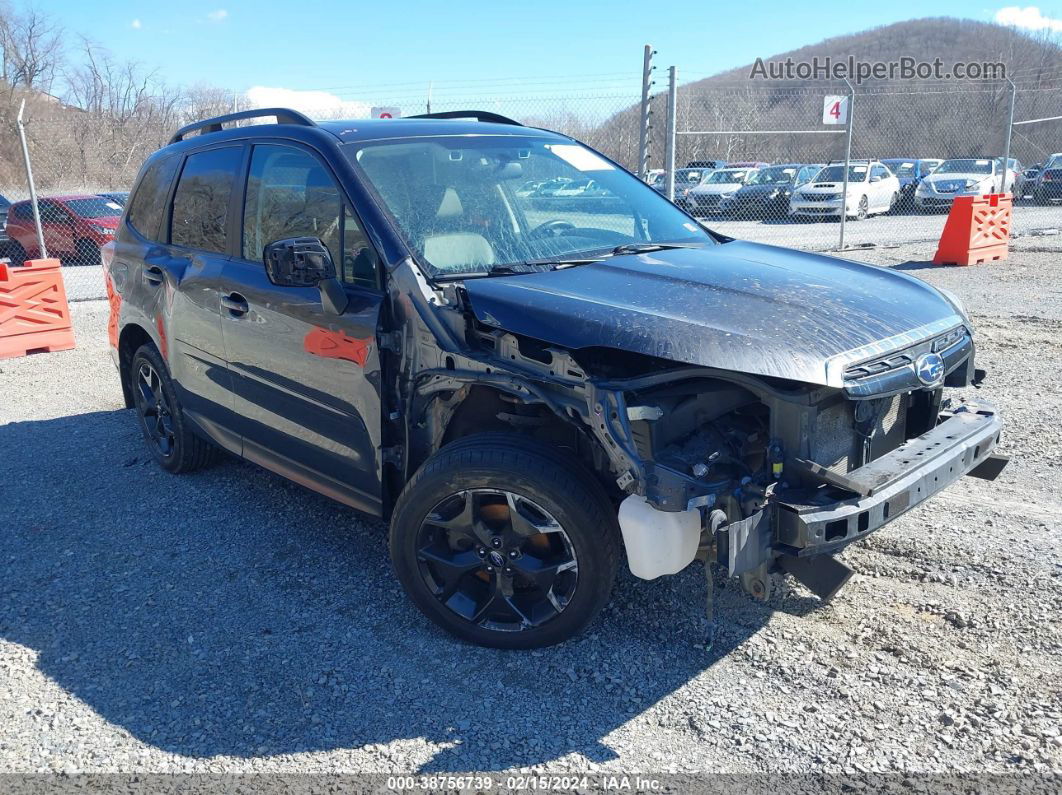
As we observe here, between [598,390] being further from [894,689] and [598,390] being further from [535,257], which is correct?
[894,689]

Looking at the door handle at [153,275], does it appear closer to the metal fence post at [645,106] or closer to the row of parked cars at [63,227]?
the metal fence post at [645,106]

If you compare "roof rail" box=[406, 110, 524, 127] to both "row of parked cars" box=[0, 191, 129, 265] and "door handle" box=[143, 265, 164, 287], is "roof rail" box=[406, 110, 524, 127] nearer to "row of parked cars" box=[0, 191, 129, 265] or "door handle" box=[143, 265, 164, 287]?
"door handle" box=[143, 265, 164, 287]

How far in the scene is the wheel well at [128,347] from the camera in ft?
17.9

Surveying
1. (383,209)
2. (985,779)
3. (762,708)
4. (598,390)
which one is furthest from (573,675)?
(383,209)

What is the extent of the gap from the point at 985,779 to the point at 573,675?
4.31 feet

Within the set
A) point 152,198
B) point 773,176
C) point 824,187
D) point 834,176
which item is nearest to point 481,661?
point 152,198

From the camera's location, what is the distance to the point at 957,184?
24203mm

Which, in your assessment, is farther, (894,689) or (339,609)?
(339,609)

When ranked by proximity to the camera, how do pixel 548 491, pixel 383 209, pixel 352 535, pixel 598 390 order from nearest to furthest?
pixel 598 390
pixel 548 491
pixel 383 209
pixel 352 535

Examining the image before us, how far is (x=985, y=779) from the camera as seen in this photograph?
2.61 m

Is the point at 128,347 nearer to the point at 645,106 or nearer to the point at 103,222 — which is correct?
the point at 645,106

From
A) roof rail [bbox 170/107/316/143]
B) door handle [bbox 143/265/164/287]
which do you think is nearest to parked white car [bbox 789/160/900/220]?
roof rail [bbox 170/107/316/143]

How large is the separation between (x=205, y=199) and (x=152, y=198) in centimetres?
79

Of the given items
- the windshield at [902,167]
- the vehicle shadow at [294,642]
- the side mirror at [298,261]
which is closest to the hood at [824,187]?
the windshield at [902,167]
